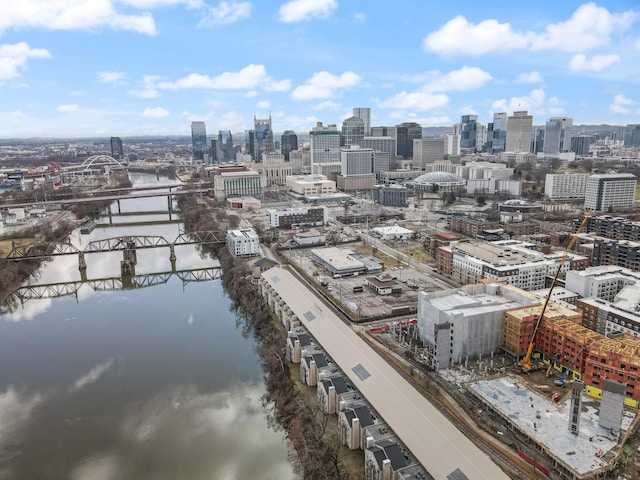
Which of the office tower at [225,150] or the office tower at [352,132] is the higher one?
the office tower at [352,132]

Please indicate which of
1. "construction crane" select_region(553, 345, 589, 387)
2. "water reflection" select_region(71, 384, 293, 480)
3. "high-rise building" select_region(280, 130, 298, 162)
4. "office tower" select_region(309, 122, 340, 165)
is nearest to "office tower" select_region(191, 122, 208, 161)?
"high-rise building" select_region(280, 130, 298, 162)

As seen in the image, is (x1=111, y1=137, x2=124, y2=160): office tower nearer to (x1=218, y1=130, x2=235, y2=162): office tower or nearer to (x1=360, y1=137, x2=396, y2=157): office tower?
(x1=218, y1=130, x2=235, y2=162): office tower

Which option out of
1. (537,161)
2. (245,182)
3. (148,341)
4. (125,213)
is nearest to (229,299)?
(148,341)

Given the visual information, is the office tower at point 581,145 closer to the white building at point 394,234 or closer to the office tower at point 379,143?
the office tower at point 379,143

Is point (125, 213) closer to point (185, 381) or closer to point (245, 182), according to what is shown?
point (245, 182)

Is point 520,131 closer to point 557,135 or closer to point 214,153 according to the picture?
point 557,135

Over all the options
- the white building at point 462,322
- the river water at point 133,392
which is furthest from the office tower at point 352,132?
the white building at point 462,322
